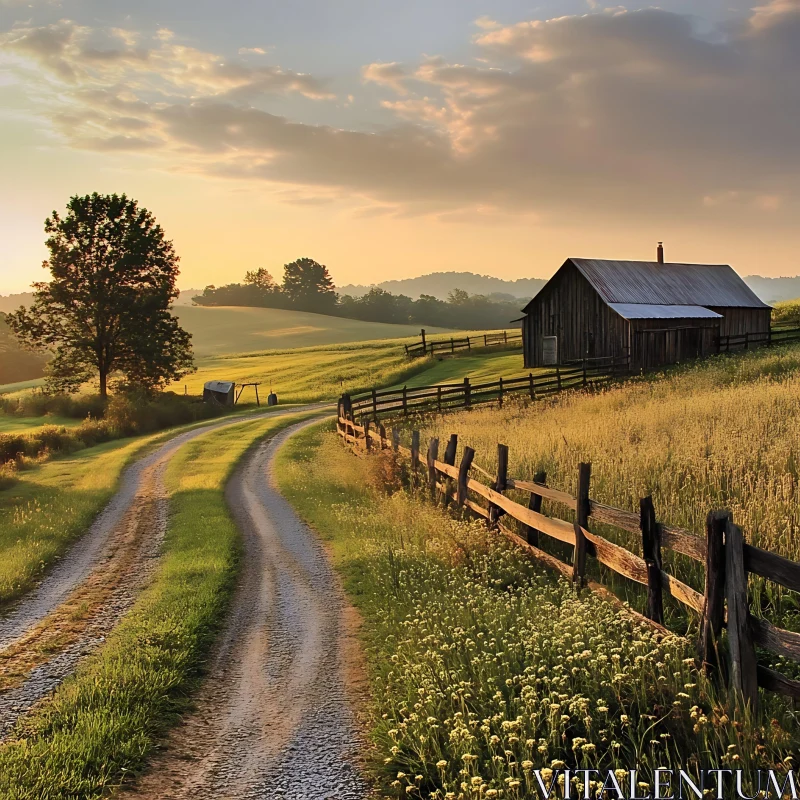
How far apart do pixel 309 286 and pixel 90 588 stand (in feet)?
509

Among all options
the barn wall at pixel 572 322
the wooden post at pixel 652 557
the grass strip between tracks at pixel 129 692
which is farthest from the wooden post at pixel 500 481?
the barn wall at pixel 572 322

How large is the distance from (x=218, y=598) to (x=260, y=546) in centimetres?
314

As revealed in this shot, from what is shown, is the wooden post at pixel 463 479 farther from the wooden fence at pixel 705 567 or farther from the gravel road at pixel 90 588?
the gravel road at pixel 90 588

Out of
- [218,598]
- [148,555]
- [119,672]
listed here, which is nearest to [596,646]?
[119,672]

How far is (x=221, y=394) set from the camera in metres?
44.8

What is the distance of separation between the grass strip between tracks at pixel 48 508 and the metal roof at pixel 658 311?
91.8 feet

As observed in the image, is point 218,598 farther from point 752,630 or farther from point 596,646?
point 752,630

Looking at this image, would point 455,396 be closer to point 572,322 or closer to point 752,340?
point 572,322

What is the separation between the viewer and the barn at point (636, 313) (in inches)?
1501

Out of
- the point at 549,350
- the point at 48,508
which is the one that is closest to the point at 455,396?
the point at 549,350

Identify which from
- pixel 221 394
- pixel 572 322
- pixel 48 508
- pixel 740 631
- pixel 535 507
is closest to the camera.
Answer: pixel 740 631

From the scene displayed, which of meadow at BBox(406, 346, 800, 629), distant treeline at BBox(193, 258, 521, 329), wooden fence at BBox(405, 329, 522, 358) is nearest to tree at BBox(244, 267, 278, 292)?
distant treeline at BBox(193, 258, 521, 329)

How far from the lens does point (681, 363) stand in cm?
3809

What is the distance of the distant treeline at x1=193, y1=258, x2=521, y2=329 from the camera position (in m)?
156
